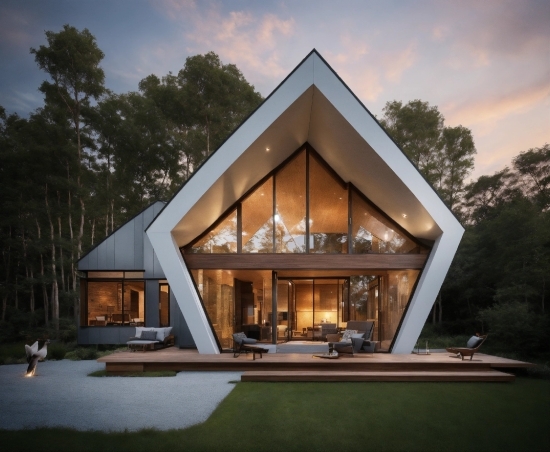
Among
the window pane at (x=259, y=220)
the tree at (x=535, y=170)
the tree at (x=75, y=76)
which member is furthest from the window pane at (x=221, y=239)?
the tree at (x=535, y=170)

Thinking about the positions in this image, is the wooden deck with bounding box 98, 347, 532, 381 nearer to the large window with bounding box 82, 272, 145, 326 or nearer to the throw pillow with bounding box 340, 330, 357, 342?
the throw pillow with bounding box 340, 330, 357, 342

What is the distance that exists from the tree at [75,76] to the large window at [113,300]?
3701mm

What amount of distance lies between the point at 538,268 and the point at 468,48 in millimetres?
8166

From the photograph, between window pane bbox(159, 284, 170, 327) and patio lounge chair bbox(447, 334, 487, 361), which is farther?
window pane bbox(159, 284, 170, 327)

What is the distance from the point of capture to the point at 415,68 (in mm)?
A: 17016

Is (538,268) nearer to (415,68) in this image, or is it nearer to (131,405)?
(415,68)

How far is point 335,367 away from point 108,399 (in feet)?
15.5

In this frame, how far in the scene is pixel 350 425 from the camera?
5.35 meters

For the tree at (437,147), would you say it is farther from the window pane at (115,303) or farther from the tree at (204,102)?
the window pane at (115,303)

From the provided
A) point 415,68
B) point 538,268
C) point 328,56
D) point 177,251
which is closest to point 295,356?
point 177,251

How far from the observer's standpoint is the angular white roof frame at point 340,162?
9664 millimetres

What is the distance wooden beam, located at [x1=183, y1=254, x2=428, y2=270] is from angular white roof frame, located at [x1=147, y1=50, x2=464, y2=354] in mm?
573

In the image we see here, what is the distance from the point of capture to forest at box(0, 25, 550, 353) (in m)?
18.0

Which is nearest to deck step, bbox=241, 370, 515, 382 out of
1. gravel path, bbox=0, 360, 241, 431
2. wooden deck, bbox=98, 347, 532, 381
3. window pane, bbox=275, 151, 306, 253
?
wooden deck, bbox=98, 347, 532, 381
